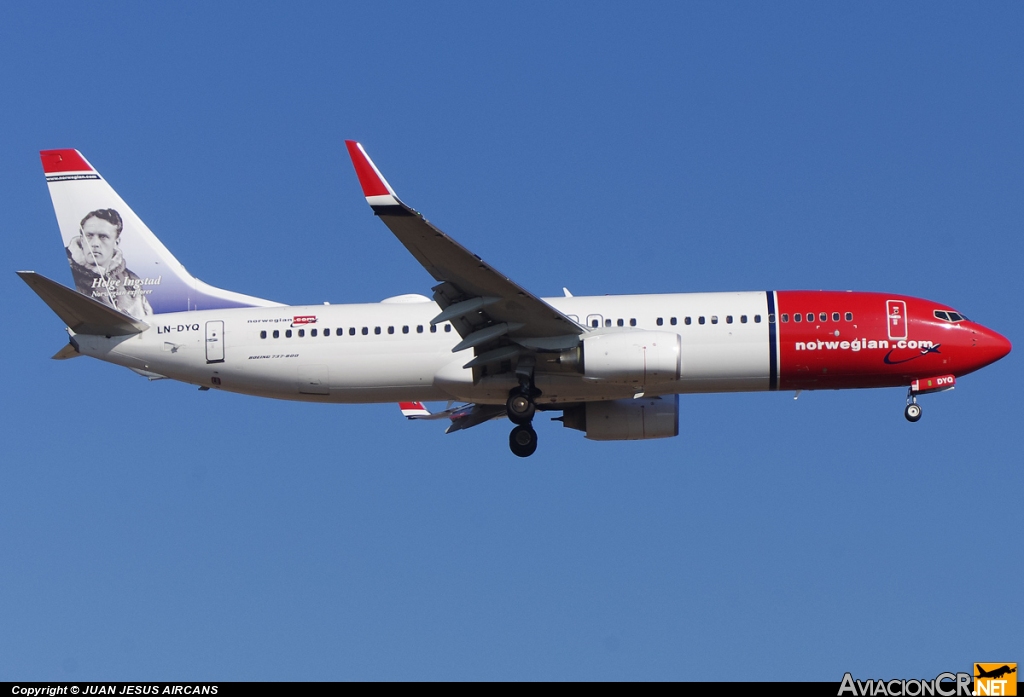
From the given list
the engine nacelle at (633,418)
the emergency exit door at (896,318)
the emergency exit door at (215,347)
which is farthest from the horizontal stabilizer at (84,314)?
the emergency exit door at (896,318)

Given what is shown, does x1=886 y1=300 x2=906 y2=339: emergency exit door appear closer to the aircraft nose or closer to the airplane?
the airplane

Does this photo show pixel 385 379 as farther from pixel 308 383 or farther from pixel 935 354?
pixel 935 354

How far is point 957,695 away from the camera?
86.3ft

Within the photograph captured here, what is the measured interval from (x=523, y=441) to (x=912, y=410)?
432 inches

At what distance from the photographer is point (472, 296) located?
36.2 m

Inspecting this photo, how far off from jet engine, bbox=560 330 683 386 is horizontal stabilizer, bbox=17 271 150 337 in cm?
1288

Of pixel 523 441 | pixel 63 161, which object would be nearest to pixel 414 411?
pixel 523 441

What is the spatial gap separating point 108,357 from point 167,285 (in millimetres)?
3029

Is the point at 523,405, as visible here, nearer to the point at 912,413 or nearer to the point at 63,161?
the point at 912,413

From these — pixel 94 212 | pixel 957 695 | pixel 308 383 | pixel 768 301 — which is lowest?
pixel 957 695

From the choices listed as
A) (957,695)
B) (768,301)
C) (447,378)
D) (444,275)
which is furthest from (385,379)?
(957,695)

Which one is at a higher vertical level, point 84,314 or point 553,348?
point 84,314

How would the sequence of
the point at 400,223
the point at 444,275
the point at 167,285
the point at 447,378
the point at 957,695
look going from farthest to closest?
the point at 167,285, the point at 447,378, the point at 444,275, the point at 400,223, the point at 957,695

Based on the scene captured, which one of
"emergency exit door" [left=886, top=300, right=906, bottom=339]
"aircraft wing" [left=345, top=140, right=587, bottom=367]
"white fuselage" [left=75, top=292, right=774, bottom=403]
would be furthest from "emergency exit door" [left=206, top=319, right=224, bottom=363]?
"emergency exit door" [left=886, top=300, right=906, bottom=339]
